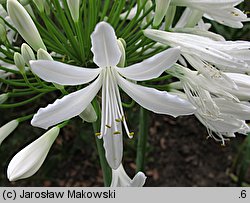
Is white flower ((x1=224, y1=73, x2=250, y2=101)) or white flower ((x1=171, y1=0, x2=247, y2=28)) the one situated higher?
white flower ((x1=171, y1=0, x2=247, y2=28))

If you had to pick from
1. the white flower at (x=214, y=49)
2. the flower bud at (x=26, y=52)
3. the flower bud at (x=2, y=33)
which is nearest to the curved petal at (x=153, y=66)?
the white flower at (x=214, y=49)

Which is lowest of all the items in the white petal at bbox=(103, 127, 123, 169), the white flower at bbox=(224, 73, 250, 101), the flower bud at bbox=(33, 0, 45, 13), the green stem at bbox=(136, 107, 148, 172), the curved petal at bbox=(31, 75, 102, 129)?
the green stem at bbox=(136, 107, 148, 172)

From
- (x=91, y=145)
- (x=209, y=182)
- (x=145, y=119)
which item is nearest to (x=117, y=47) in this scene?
(x=145, y=119)

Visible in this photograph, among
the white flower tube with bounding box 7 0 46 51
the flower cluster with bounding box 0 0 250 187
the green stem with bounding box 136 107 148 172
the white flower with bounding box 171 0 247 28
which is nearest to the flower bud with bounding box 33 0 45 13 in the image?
the flower cluster with bounding box 0 0 250 187

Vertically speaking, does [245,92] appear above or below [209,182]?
above

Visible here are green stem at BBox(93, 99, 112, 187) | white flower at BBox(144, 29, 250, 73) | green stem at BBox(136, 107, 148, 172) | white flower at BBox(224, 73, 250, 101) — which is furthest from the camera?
green stem at BBox(136, 107, 148, 172)

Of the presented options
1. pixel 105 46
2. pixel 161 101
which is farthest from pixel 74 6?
pixel 161 101

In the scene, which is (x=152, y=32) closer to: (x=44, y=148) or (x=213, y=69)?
(x=213, y=69)

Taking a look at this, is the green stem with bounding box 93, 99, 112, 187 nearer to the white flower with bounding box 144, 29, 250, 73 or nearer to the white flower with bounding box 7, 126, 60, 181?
the white flower with bounding box 7, 126, 60, 181
